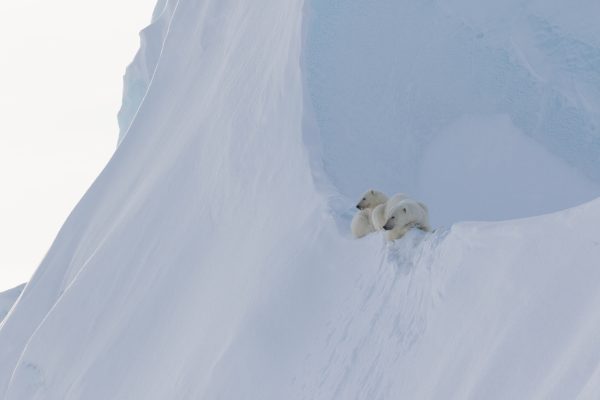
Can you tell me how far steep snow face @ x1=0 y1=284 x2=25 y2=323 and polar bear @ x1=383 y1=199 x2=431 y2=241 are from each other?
1153cm

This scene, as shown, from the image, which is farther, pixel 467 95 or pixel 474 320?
pixel 467 95

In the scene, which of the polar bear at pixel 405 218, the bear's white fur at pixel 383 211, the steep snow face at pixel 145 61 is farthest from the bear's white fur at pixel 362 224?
the steep snow face at pixel 145 61

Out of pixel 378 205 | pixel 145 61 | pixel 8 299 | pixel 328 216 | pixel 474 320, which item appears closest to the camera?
pixel 474 320

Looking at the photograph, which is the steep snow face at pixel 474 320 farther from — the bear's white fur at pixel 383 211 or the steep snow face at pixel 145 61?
the steep snow face at pixel 145 61

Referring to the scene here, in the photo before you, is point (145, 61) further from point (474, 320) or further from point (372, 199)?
point (474, 320)

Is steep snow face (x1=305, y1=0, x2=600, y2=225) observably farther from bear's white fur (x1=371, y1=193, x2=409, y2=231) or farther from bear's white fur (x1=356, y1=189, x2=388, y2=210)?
bear's white fur (x1=371, y1=193, x2=409, y2=231)

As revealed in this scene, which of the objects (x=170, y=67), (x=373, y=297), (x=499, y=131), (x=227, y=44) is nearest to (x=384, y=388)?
(x=373, y=297)

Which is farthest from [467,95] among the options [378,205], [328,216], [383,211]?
[383,211]

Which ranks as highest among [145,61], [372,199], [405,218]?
[145,61]

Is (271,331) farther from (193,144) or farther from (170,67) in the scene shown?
(170,67)

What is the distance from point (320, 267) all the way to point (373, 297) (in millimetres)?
707

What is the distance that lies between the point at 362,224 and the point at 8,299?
38.6ft

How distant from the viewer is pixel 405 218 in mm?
6469

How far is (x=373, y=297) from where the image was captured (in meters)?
6.69
